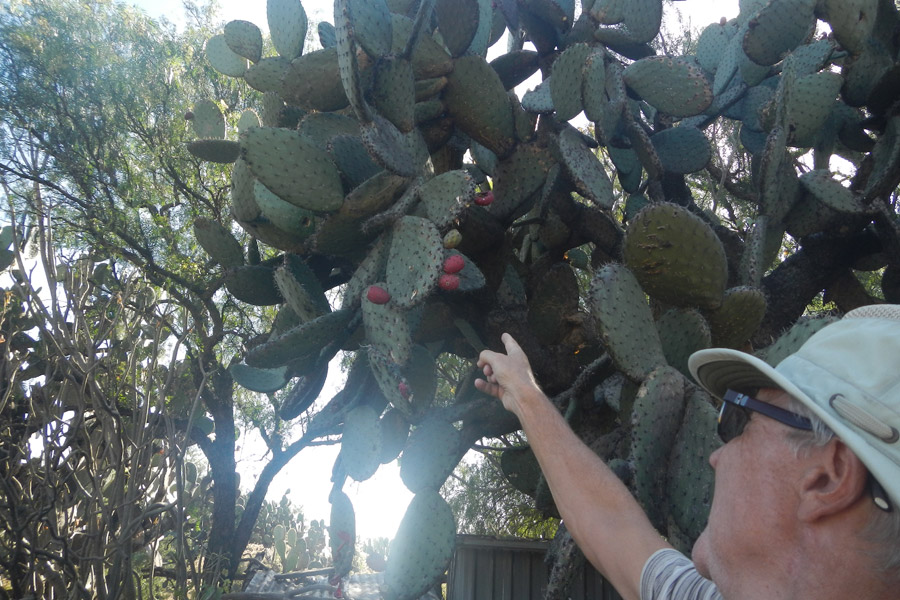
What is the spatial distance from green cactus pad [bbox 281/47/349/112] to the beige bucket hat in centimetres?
222

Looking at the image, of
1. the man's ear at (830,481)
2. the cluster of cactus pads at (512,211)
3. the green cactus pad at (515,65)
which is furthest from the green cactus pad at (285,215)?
the man's ear at (830,481)

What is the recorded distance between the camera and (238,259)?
3.41 m

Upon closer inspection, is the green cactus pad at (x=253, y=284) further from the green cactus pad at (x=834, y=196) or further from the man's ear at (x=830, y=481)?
the man's ear at (x=830, y=481)

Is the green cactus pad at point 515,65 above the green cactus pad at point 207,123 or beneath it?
beneath

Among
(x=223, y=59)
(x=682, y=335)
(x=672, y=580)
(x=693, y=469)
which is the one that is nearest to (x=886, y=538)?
(x=672, y=580)

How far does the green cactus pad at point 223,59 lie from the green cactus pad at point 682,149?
232 cm

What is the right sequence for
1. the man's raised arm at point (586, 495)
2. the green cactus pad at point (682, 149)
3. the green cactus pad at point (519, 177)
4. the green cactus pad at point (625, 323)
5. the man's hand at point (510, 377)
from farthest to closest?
the green cactus pad at point (682, 149), the green cactus pad at point (519, 177), the green cactus pad at point (625, 323), the man's hand at point (510, 377), the man's raised arm at point (586, 495)

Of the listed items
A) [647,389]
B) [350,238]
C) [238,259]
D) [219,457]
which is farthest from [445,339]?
[219,457]

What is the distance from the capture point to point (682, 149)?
11.2 ft

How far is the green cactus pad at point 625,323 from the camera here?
2.18m

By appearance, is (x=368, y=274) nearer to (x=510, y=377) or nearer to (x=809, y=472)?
(x=510, y=377)

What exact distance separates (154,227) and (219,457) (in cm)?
231

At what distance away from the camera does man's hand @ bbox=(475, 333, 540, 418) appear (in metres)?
1.59

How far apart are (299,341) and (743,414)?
71.3 inches
